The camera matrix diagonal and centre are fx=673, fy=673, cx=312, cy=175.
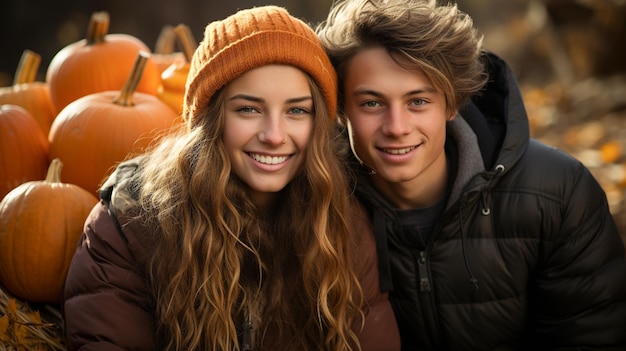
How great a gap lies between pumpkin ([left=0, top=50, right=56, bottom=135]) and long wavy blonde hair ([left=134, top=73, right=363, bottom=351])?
1.20 m

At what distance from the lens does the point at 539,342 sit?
10.2 ft

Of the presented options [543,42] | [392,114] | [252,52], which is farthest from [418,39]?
[543,42]

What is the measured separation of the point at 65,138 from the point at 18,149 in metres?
0.23

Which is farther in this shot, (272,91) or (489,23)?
(489,23)

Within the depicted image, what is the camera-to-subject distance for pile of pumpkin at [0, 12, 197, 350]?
9.42 ft

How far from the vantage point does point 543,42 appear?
8.37 m

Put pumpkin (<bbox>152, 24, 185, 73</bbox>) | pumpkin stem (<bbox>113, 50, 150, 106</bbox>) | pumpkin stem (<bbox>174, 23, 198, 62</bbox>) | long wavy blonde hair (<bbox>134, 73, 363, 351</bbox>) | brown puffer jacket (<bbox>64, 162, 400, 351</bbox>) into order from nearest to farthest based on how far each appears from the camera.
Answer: brown puffer jacket (<bbox>64, 162, 400, 351</bbox>), long wavy blonde hair (<bbox>134, 73, 363, 351</bbox>), pumpkin stem (<bbox>113, 50, 150, 106</bbox>), pumpkin stem (<bbox>174, 23, 198, 62</bbox>), pumpkin (<bbox>152, 24, 185, 73</bbox>)

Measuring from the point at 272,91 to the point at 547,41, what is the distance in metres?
6.30

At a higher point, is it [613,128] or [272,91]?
[613,128]

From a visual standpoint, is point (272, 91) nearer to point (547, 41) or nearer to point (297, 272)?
point (297, 272)

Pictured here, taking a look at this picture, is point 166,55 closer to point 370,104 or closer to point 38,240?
point 38,240

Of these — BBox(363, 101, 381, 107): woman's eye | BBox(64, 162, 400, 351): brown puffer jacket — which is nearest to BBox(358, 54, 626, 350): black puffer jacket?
BBox(363, 101, 381, 107): woman's eye

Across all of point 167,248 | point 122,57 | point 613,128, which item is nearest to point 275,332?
point 167,248

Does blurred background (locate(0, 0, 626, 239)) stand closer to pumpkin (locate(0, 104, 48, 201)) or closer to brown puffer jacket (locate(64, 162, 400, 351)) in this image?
brown puffer jacket (locate(64, 162, 400, 351))
